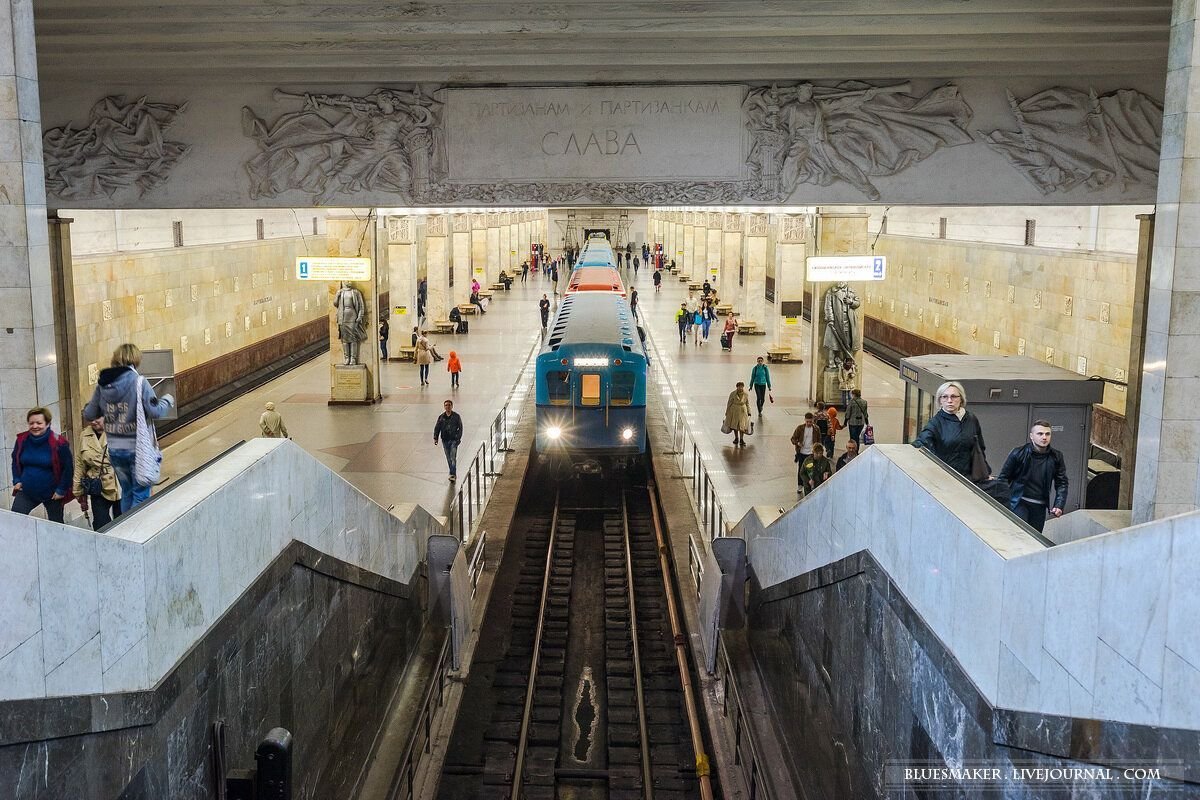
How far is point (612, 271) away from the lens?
32.6 m

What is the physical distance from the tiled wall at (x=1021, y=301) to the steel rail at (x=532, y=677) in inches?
349

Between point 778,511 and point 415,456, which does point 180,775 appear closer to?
point 778,511

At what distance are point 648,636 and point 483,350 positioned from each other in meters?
19.7

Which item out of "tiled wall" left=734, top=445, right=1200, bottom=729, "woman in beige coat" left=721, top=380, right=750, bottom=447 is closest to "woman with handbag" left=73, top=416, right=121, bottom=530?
"tiled wall" left=734, top=445, right=1200, bottom=729

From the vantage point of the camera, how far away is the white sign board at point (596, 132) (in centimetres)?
1208

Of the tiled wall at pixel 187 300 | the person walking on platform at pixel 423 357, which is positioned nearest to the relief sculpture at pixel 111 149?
the tiled wall at pixel 187 300

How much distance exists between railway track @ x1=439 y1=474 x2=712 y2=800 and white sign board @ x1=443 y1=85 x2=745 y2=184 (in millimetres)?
5358

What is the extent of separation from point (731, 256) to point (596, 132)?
28.5 m

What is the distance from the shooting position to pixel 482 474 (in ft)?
57.1

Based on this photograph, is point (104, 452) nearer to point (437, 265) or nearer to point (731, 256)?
point (437, 265)

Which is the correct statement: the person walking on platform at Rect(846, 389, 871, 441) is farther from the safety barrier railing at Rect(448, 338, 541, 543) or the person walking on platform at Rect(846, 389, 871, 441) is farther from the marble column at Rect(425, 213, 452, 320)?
the marble column at Rect(425, 213, 452, 320)

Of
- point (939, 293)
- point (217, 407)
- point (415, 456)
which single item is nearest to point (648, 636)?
point (415, 456)

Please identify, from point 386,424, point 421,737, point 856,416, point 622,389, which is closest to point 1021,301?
point 856,416

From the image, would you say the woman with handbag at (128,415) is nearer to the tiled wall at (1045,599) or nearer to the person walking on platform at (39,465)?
the person walking on platform at (39,465)
